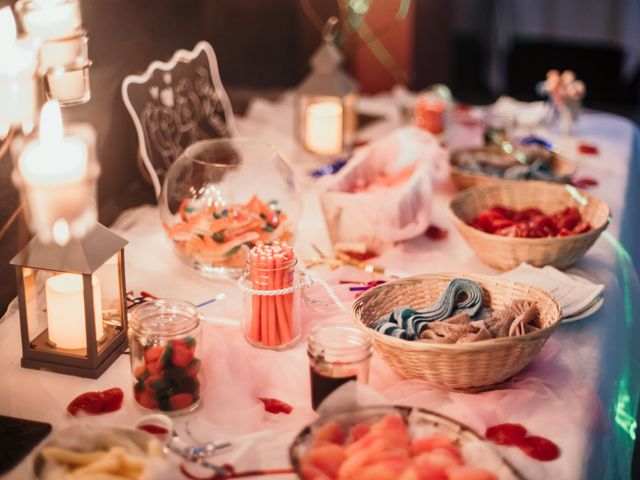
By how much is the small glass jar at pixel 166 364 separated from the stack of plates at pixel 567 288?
0.60 metres

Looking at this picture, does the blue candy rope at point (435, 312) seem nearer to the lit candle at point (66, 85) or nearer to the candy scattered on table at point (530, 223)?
the candy scattered on table at point (530, 223)

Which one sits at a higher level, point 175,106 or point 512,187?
point 175,106

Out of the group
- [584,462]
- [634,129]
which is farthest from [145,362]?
[634,129]

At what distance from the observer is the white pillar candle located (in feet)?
4.63

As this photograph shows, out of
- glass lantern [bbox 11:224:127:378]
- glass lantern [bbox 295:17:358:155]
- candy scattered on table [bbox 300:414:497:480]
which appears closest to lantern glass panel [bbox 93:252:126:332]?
glass lantern [bbox 11:224:127:378]

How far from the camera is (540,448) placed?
48.0 inches

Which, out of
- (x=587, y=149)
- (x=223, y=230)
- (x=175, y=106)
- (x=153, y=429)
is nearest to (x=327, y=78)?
(x=175, y=106)

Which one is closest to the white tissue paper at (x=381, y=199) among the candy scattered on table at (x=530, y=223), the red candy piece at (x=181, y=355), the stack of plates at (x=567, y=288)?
the candy scattered on table at (x=530, y=223)

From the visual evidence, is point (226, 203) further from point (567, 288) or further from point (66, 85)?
point (567, 288)

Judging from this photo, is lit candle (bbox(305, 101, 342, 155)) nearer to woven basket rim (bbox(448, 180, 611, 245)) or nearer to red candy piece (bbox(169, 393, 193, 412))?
woven basket rim (bbox(448, 180, 611, 245))

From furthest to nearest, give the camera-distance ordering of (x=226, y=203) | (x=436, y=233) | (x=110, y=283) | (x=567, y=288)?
(x=436, y=233) → (x=226, y=203) → (x=567, y=288) → (x=110, y=283)

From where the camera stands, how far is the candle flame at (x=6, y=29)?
1.39m

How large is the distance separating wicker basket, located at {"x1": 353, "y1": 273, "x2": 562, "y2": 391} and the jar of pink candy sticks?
11cm

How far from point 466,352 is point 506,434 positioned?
121 mm
